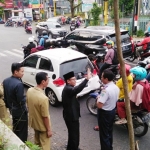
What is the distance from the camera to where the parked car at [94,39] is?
34.6 feet

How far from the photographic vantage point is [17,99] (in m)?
3.87

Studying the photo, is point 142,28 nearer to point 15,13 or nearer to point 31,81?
point 31,81

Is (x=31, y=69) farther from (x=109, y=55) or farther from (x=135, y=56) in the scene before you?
(x=135, y=56)

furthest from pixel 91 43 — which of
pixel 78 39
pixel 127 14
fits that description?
pixel 127 14

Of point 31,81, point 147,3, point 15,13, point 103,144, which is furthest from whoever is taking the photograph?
point 15,13

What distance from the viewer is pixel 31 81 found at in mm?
7180

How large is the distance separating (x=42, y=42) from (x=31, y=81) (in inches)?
162

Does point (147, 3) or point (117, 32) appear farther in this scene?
point (147, 3)

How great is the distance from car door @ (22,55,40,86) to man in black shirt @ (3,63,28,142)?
2828 mm

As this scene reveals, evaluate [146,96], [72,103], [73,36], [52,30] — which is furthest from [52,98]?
[52,30]

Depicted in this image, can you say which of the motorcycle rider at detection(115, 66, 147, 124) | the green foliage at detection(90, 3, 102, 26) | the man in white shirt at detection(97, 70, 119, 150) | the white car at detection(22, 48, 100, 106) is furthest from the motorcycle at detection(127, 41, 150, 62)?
the green foliage at detection(90, 3, 102, 26)

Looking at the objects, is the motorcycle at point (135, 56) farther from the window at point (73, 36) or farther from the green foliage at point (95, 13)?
the green foliage at point (95, 13)

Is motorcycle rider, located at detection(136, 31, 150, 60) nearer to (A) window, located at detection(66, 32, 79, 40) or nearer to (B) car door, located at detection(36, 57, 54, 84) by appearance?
(A) window, located at detection(66, 32, 79, 40)

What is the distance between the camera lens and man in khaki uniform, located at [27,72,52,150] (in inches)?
136
